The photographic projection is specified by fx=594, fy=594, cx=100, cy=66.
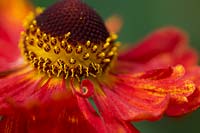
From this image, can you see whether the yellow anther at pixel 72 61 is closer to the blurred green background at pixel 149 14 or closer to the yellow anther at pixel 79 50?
the yellow anther at pixel 79 50

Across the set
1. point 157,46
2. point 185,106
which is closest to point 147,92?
point 185,106

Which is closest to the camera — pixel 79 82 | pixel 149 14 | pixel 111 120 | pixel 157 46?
pixel 111 120

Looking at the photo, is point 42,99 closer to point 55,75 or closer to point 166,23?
point 55,75

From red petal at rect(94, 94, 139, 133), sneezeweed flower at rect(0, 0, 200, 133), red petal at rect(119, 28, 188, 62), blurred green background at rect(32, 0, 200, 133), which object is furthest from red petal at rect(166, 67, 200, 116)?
blurred green background at rect(32, 0, 200, 133)

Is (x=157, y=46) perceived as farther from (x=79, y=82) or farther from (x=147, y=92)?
(x=79, y=82)

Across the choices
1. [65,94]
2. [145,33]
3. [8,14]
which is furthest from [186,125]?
[65,94]

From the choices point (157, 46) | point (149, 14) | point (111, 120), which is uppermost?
point (149, 14)
